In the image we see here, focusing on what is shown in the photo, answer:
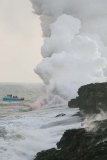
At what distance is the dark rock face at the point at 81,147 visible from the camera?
17.9 meters

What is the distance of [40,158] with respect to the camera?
22.0 metres

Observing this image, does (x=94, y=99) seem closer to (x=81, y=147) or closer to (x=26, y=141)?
(x=26, y=141)

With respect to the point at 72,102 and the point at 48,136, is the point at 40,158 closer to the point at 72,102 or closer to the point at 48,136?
the point at 48,136

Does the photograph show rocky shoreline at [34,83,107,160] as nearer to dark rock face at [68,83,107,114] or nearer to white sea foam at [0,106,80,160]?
white sea foam at [0,106,80,160]

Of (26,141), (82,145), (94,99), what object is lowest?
(26,141)

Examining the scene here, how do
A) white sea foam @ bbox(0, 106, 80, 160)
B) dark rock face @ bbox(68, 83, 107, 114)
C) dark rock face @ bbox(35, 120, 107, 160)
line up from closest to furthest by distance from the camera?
dark rock face @ bbox(35, 120, 107, 160)
white sea foam @ bbox(0, 106, 80, 160)
dark rock face @ bbox(68, 83, 107, 114)

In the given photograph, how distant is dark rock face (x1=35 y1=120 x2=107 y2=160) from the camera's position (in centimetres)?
1789

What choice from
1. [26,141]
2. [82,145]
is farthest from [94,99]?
[82,145]

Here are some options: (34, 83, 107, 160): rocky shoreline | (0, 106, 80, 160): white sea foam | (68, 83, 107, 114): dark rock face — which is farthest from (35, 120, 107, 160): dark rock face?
(68, 83, 107, 114): dark rock face

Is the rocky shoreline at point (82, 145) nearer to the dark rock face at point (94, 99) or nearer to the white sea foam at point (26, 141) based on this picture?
the white sea foam at point (26, 141)

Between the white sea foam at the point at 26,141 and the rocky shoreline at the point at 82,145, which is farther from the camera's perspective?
the white sea foam at the point at 26,141

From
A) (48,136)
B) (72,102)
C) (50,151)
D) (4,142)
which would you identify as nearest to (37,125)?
(48,136)

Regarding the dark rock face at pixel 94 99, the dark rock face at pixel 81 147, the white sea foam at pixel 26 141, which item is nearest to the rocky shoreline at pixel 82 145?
the dark rock face at pixel 81 147

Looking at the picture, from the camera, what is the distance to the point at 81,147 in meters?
20.1
